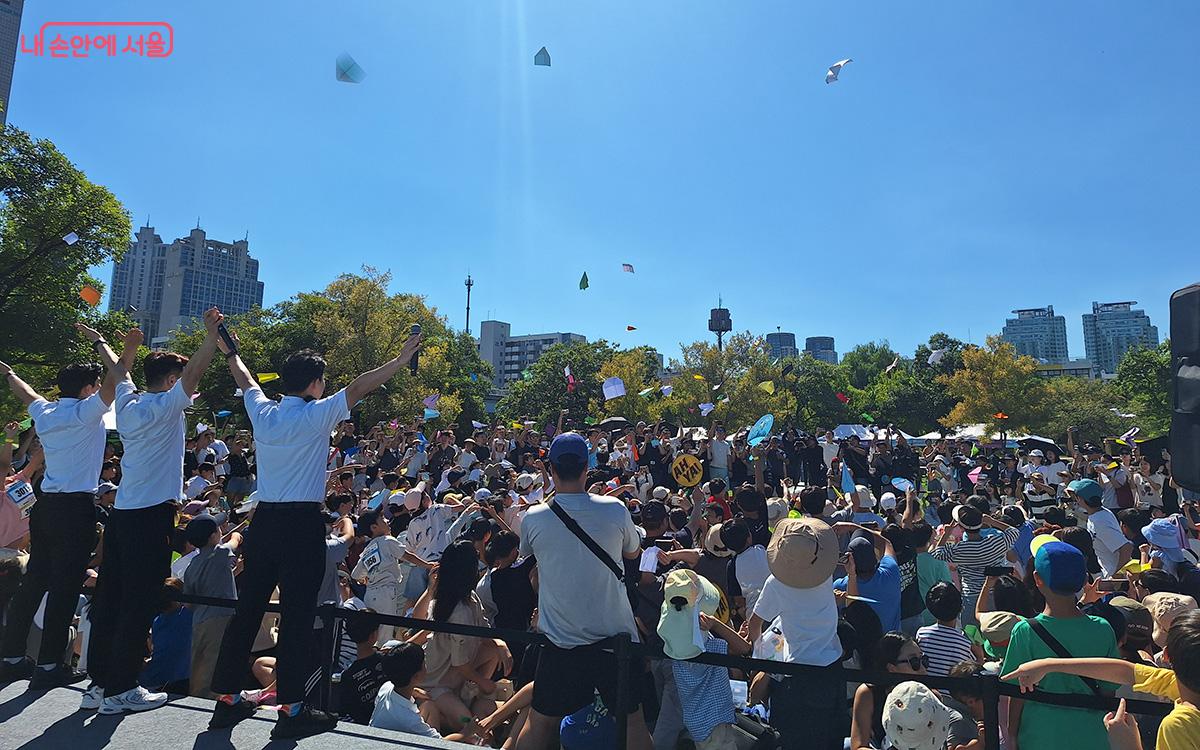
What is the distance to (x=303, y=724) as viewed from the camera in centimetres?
340

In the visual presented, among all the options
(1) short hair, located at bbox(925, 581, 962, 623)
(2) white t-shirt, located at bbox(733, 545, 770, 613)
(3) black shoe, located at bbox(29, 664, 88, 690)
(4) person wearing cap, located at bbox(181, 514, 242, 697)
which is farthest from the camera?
(2) white t-shirt, located at bbox(733, 545, 770, 613)

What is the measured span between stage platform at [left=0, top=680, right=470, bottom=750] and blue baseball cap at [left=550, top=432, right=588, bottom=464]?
5.16 feet

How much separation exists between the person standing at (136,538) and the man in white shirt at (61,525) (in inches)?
13.2

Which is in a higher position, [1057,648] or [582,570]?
[582,570]

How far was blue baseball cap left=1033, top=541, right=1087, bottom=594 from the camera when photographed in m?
3.06

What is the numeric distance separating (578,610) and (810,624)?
1295 mm

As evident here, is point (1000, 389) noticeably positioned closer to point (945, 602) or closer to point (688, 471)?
point (688, 471)

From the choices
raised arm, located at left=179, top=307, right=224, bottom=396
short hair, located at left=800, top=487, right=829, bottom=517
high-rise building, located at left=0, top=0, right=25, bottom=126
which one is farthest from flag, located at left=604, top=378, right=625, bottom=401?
high-rise building, located at left=0, top=0, right=25, bottom=126

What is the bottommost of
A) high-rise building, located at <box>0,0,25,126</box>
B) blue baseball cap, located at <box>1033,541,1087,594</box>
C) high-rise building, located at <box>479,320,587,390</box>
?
blue baseball cap, located at <box>1033,541,1087,594</box>

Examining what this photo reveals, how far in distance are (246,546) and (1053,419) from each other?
5092 cm

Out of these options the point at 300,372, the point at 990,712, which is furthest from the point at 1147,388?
the point at 300,372

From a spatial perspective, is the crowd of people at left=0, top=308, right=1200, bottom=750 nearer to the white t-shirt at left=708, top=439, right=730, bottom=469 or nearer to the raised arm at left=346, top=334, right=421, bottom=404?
the raised arm at left=346, top=334, right=421, bottom=404

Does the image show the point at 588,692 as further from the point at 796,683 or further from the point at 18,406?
the point at 18,406

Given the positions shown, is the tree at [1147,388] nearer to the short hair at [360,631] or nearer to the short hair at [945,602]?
the short hair at [945,602]
